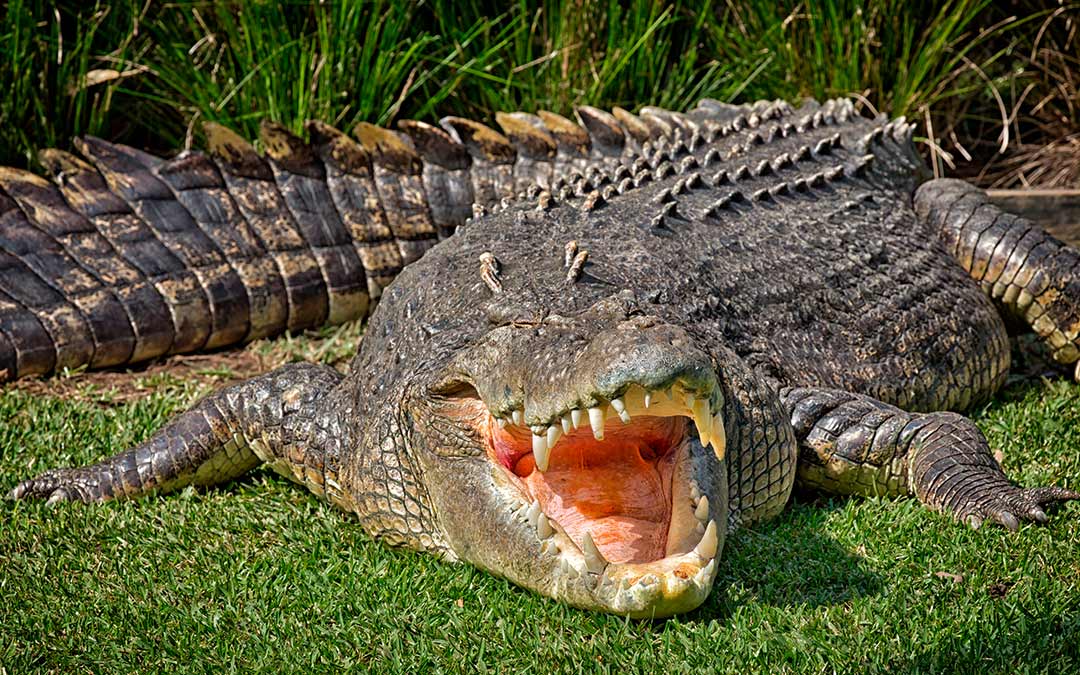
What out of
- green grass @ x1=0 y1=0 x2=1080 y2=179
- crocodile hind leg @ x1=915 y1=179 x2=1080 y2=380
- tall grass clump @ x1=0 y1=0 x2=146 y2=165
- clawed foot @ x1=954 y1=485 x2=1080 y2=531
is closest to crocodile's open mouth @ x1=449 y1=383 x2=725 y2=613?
clawed foot @ x1=954 y1=485 x2=1080 y2=531

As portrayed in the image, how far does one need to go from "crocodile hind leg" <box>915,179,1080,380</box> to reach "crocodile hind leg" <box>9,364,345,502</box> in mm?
2475

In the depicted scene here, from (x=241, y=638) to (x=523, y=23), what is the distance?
4.30m

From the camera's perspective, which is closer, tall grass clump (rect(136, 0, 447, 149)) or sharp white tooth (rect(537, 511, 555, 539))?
sharp white tooth (rect(537, 511, 555, 539))

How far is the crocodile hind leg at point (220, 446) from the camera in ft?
12.2

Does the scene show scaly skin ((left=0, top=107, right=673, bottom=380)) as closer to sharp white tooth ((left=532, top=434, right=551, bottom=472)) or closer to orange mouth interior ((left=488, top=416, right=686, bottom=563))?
orange mouth interior ((left=488, top=416, right=686, bottom=563))

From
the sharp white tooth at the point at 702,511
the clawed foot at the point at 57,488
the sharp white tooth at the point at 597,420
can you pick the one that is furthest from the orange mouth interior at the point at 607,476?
the clawed foot at the point at 57,488

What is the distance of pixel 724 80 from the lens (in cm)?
663

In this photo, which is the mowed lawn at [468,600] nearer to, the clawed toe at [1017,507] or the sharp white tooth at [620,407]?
the clawed toe at [1017,507]

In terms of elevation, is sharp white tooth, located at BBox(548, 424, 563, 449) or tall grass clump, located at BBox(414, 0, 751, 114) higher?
sharp white tooth, located at BBox(548, 424, 563, 449)

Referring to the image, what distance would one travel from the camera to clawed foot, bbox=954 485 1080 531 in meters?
3.30

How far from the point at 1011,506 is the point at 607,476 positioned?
116 cm

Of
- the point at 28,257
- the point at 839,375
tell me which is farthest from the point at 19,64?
the point at 839,375

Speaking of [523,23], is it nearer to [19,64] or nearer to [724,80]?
[724,80]

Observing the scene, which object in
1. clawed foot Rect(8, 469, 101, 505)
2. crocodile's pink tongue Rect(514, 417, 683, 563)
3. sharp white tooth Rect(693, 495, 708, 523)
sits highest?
sharp white tooth Rect(693, 495, 708, 523)
